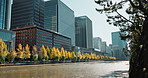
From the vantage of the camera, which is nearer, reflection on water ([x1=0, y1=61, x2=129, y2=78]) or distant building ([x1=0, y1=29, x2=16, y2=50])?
reflection on water ([x1=0, y1=61, x2=129, y2=78])

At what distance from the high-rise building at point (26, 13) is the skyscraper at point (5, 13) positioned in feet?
45.5

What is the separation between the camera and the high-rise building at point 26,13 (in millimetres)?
158875

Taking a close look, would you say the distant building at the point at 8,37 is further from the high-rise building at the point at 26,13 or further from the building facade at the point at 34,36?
the high-rise building at the point at 26,13

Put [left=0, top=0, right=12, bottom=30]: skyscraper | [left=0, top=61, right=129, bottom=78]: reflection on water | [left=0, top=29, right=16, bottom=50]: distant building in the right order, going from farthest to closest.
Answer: [left=0, top=0, right=12, bottom=30]: skyscraper < [left=0, top=29, right=16, bottom=50]: distant building < [left=0, top=61, right=129, bottom=78]: reflection on water

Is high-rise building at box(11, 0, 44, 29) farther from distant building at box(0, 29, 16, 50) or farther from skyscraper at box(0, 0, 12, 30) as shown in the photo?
distant building at box(0, 29, 16, 50)

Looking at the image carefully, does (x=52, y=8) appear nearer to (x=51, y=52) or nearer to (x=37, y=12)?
(x=37, y=12)

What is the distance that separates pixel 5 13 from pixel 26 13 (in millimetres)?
34117

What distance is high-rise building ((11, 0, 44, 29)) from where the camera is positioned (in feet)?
521

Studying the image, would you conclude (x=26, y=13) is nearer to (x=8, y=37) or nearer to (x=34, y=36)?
(x=34, y=36)

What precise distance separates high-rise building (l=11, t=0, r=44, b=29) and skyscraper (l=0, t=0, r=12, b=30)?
13.9 m

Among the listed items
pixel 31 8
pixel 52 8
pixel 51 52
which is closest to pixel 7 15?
pixel 31 8

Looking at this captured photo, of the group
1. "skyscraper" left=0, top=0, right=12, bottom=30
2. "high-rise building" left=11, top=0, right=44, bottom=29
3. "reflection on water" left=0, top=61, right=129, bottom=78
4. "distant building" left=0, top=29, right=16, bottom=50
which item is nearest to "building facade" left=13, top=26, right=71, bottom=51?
"distant building" left=0, top=29, right=16, bottom=50

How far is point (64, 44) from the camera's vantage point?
166m

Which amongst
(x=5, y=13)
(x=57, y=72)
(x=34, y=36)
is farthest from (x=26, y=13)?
(x=57, y=72)
